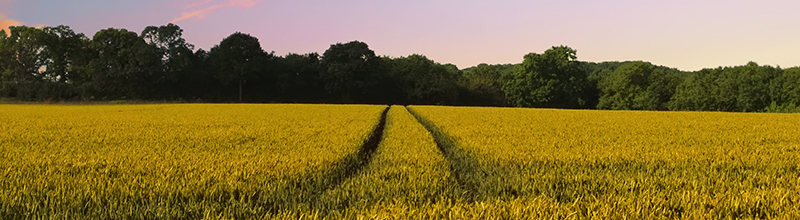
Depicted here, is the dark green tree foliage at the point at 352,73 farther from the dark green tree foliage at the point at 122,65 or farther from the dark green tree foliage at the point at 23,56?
the dark green tree foliage at the point at 23,56

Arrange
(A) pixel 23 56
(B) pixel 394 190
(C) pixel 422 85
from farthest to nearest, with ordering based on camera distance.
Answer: (C) pixel 422 85 → (A) pixel 23 56 → (B) pixel 394 190

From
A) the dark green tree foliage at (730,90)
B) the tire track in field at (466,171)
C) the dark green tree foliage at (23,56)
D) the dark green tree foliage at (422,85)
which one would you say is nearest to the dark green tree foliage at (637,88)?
the dark green tree foliage at (730,90)

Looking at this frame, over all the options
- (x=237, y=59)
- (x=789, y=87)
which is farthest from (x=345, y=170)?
(x=789, y=87)

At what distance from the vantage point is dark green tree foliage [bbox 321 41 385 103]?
6316cm

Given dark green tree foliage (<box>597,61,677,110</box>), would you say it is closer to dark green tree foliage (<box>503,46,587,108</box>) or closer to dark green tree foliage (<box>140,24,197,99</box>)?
dark green tree foliage (<box>503,46,587,108</box>)

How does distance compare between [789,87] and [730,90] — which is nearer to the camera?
[789,87]

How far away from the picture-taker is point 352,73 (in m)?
63.4

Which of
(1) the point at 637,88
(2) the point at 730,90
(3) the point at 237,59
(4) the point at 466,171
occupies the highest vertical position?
(3) the point at 237,59

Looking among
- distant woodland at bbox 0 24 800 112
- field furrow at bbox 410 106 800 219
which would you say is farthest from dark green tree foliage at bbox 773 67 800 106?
field furrow at bbox 410 106 800 219

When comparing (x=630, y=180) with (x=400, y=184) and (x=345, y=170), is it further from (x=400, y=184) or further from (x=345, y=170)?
(x=345, y=170)

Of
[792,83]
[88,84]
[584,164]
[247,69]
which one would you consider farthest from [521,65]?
[584,164]

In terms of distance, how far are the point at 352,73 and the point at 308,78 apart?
25.4 feet

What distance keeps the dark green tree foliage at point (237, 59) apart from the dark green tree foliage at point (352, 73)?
10002 millimetres

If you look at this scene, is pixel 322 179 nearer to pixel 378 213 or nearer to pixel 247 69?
pixel 378 213
